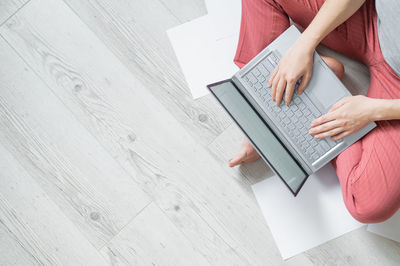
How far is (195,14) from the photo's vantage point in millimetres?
1083

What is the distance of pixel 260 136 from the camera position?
2.84ft

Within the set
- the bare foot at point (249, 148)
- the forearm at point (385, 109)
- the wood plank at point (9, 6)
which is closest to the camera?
the forearm at point (385, 109)

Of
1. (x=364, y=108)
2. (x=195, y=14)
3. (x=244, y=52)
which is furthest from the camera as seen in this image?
(x=195, y=14)

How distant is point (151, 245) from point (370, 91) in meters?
0.64

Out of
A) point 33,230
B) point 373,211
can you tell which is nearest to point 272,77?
point 373,211

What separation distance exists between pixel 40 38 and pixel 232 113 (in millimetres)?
600

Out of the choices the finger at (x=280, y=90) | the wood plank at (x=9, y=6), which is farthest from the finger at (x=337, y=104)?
the wood plank at (x=9, y=6)

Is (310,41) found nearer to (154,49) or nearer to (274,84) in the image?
(274,84)

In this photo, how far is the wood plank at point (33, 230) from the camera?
1.02m

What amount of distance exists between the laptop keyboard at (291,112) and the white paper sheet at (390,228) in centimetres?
27

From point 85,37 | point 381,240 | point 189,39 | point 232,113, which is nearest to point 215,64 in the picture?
point 189,39

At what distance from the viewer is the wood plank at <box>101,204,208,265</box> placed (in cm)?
100

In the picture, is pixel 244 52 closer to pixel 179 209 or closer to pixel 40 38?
pixel 179 209

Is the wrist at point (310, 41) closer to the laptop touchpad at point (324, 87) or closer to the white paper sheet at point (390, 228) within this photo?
the laptop touchpad at point (324, 87)
